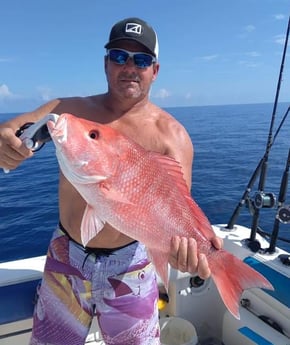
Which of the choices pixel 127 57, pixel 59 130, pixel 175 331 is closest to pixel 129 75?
pixel 127 57

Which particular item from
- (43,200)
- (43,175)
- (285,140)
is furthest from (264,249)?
(285,140)

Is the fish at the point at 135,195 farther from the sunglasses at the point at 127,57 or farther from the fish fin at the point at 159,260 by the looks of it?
the sunglasses at the point at 127,57

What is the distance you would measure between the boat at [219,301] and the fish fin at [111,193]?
1.44 m

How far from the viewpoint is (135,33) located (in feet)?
6.98

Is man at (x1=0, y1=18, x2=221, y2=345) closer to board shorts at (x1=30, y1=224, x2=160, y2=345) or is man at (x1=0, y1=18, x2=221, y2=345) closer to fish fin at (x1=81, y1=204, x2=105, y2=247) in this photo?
board shorts at (x1=30, y1=224, x2=160, y2=345)

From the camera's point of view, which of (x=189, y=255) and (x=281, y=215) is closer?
(x=189, y=255)

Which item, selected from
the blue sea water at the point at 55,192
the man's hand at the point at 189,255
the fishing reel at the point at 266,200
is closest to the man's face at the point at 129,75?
the man's hand at the point at 189,255

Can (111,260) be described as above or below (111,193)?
below

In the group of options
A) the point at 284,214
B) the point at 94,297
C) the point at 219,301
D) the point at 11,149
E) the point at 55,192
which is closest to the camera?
the point at 11,149

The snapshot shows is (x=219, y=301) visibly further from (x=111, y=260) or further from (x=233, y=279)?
(x=233, y=279)

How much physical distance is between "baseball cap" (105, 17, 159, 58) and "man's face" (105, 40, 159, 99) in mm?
30

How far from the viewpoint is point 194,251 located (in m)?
1.76


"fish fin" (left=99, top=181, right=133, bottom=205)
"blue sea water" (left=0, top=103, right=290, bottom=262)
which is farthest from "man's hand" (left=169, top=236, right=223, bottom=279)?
"blue sea water" (left=0, top=103, right=290, bottom=262)

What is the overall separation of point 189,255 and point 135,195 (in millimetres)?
397
